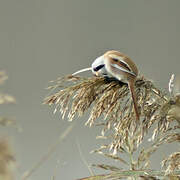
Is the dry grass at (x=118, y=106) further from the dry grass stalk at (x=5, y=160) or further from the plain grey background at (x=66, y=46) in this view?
the plain grey background at (x=66, y=46)

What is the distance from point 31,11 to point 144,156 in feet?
4.78

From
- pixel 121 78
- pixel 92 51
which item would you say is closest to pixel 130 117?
pixel 121 78

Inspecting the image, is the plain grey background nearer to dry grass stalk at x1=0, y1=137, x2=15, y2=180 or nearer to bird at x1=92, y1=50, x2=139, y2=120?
bird at x1=92, y1=50, x2=139, y2=120

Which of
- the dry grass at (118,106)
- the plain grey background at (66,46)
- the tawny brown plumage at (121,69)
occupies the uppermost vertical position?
the plain grey background at (66,46)

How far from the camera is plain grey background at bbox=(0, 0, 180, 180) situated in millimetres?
1818

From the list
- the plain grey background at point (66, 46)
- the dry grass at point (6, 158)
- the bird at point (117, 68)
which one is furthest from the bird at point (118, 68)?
Answer: the plain grey background at point (66, 46)

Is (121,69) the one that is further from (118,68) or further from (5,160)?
(5,160)

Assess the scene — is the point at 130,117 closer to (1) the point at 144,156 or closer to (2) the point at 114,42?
(1) the point at 144,156

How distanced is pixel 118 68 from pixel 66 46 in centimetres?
135

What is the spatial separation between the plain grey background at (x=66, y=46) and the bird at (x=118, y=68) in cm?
125

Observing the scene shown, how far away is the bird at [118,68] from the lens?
534 mm

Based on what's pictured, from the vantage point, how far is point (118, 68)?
0.55 meters

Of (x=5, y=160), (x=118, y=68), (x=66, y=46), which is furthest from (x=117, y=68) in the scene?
(x=66, y=46)

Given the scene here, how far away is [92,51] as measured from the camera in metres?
1.85
